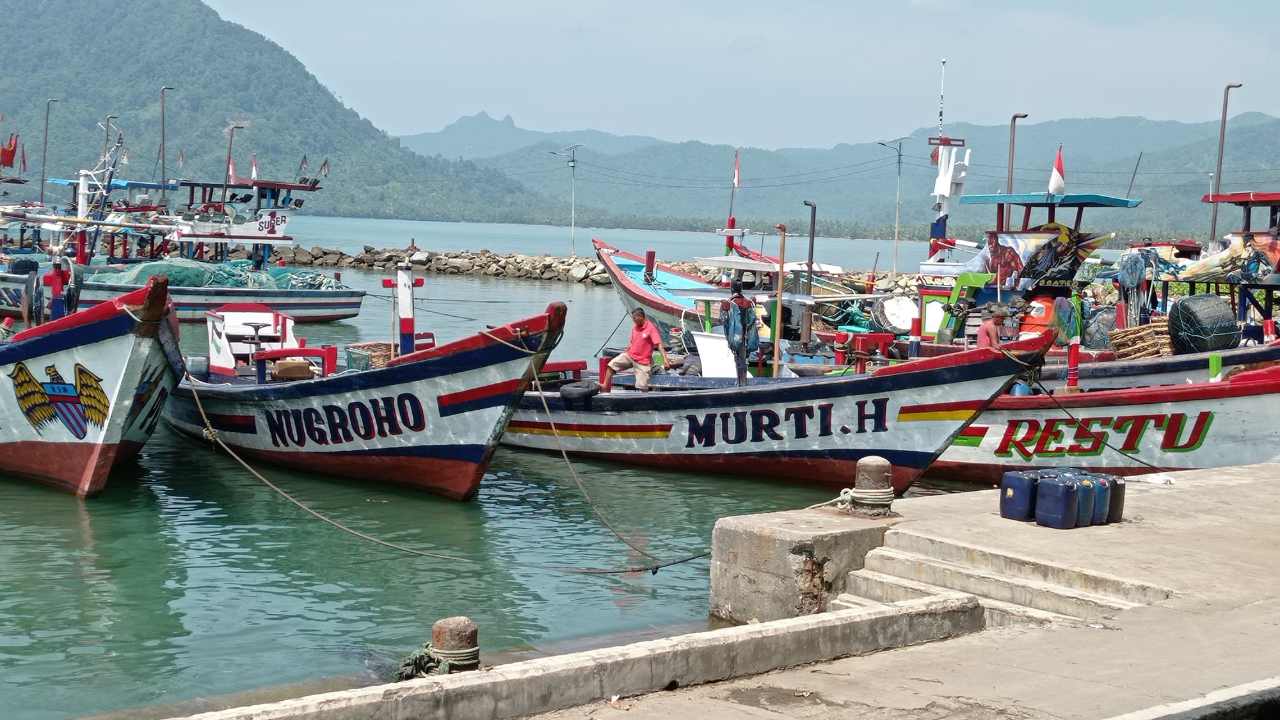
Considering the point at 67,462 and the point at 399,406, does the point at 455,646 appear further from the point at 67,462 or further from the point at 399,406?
the point at 67,462

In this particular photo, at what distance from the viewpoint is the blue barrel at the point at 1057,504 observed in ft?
35.5

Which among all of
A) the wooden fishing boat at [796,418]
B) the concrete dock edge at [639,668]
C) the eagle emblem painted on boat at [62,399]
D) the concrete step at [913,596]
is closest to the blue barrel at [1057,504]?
the concrete step at [913,596]

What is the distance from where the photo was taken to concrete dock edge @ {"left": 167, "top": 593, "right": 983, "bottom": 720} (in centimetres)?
684

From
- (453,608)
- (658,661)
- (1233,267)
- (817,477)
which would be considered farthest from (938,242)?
(658,661)

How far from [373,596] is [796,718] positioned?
650 cm

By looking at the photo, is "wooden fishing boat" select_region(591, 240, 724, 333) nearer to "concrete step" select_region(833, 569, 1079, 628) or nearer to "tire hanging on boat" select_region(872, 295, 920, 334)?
"tire hanging on boat" select_region(872, 295, 920, 334)

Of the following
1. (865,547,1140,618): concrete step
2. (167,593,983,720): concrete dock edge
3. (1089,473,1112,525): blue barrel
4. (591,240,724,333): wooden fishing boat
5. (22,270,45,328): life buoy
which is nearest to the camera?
(167,593,983,720): concrete dock edge

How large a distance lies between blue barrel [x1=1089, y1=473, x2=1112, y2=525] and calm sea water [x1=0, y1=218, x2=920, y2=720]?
3.55m

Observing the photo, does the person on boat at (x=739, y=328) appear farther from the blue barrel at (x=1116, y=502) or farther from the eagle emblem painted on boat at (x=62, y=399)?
the blue barrel at (x=1116, y=502)

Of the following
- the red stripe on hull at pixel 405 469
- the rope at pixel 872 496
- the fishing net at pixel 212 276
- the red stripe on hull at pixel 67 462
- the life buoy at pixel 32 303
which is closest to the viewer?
the rope at pixel 872 496

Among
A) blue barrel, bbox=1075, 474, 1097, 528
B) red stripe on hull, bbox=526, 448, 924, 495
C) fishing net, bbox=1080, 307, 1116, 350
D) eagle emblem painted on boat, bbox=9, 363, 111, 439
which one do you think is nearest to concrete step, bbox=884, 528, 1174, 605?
blue barrel, bbox=1075, 474, 1097, 528

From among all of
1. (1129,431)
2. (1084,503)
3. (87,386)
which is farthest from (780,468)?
(87,386)

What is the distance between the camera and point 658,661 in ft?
25.6

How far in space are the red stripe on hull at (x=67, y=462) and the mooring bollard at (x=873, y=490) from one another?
9.46 metres
